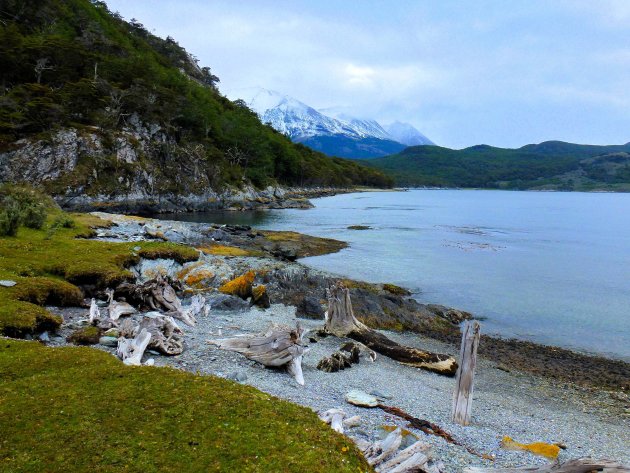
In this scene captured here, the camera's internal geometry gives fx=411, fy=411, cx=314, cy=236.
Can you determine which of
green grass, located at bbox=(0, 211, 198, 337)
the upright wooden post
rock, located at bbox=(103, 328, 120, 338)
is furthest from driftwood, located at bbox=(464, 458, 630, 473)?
green grass, located at bbox=(0, 211, 198, 337)

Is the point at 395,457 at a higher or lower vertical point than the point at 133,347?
lower

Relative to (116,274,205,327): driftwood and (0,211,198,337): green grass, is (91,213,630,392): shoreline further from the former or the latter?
(0,211,198,337): green grass

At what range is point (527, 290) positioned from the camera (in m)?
34.4

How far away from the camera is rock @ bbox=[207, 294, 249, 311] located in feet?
66.6

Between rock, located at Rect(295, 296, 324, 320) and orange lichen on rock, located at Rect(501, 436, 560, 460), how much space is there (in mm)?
13422

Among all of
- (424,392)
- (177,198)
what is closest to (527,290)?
(424,392)

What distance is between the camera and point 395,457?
7.41 m

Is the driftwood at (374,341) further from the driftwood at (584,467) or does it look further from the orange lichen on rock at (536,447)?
the driftwood at (584,467)

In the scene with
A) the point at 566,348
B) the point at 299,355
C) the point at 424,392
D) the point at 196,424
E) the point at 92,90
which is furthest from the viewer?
the point at 92,90

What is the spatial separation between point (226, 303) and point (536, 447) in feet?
47.8

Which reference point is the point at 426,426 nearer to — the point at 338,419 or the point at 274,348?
the point at 338,419

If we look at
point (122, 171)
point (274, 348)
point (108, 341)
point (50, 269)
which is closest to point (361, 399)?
point (274, 348)

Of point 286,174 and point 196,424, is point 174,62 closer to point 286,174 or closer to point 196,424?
point 286,174

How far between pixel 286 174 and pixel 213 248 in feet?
438
